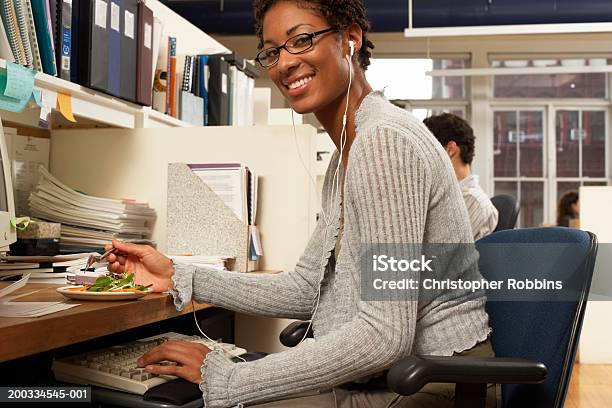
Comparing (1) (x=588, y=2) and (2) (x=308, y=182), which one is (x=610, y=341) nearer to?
(1) (x=588, y=2)

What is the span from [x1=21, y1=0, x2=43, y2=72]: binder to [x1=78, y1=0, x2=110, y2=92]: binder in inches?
6.8

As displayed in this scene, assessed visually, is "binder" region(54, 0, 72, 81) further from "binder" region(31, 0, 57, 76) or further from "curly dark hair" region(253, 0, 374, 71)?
"curly dark hair" region(253, 0, 374, 71)

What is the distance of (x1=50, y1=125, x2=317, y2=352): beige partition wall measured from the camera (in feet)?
7.25

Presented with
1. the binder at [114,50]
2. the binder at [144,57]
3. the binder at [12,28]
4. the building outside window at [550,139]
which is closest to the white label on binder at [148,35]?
the binder at [144,57]

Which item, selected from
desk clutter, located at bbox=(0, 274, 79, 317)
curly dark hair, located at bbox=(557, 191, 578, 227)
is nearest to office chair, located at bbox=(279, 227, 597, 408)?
desk clutter, located at bbox=(0, 274, 79, 317)

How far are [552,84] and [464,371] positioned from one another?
300 inches

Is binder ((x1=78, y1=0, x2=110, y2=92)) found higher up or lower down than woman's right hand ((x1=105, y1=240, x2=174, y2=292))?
higher up

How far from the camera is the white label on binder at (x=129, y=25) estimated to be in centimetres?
216

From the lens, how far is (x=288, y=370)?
1113 millimetres

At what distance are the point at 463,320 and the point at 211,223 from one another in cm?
109

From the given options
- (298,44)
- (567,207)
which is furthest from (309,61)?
(567,207)

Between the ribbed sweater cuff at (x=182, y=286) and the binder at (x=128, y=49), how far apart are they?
84 cm

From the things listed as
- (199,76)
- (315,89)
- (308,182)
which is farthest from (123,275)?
(199,76)
